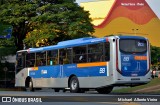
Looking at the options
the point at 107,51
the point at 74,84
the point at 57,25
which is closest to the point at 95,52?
the point at 107,51

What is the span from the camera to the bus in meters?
21.9

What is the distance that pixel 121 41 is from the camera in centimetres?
2209

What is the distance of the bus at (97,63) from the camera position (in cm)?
2188

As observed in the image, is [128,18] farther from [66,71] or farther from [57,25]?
[66,71]

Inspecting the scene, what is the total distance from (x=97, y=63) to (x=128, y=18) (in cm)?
10322

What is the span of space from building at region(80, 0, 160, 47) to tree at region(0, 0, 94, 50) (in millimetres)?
78715

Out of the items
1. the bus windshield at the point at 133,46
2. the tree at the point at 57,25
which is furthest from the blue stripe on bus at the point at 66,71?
the tree at the point at 57,25

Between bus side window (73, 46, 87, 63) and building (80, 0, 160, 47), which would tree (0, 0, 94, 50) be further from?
building (80, 0, 160, 47)

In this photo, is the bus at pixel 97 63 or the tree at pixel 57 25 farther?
the tree at pixel 57 25

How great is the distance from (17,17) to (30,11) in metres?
1.40

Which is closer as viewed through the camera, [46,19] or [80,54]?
[80,54]

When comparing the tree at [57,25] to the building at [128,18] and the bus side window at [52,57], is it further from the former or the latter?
the building at [128,18]

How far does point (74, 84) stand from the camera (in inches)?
971

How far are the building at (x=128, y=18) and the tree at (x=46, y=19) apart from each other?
78715mm
